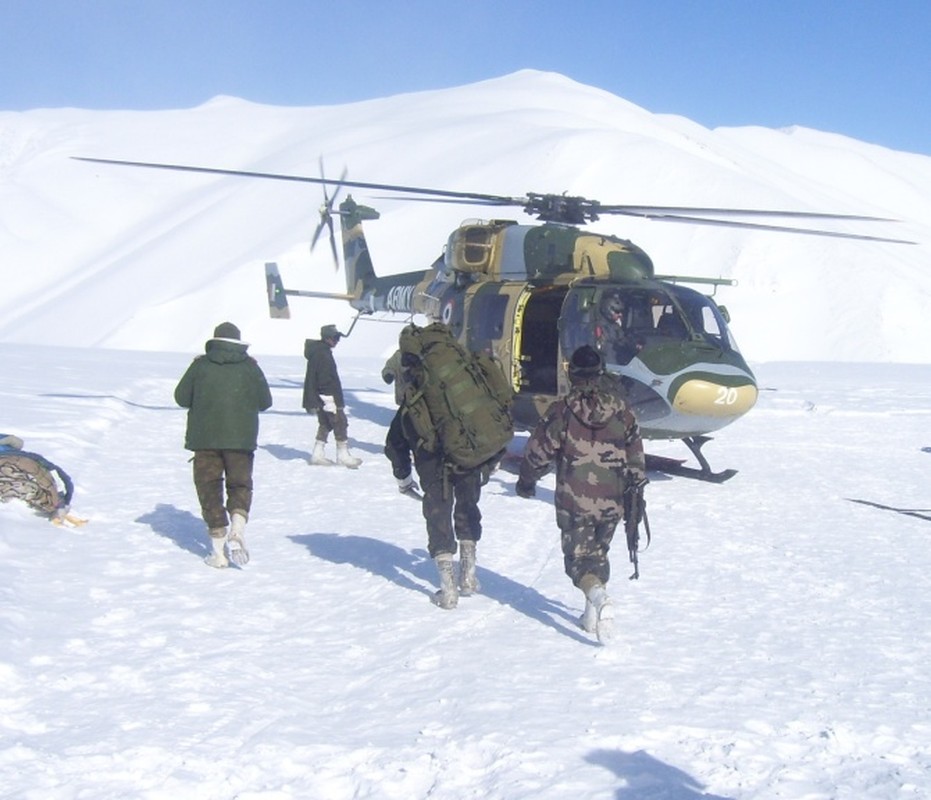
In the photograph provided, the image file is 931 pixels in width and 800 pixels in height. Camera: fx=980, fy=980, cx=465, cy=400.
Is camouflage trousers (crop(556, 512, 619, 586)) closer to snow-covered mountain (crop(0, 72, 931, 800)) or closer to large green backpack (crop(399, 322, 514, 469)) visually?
snow-covered mountain (crop(0, 72, 931, 800))

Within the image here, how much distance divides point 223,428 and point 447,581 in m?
1.88

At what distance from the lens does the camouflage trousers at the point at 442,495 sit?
6.12m

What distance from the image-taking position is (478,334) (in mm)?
12062

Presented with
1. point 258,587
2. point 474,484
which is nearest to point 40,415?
point 258,587

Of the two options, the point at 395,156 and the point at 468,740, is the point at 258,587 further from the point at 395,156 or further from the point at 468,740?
the point at 395,156

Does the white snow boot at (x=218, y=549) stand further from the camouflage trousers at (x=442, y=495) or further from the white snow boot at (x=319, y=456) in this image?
the white snow boot at (x=319, y=456)

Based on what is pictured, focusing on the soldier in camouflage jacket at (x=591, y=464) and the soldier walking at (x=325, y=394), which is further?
the soldier walking at (x=325, y=394)

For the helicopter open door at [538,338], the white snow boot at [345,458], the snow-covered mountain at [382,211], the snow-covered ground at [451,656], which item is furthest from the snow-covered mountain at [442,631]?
the snow-covered mountain at [382,211]

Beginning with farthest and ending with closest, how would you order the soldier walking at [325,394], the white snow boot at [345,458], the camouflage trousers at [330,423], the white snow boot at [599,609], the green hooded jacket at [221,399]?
the white snow boot at [345,458] < the camouflage trousers at [330,423] < the soldier walking at [325,394] < the green hooded jacket at [221,399] < the white snow boot at [599,609]

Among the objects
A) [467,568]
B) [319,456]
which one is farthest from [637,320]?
[467,568]

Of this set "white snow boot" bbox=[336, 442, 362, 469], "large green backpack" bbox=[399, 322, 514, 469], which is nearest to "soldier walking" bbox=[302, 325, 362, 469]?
"white snow boot" bbox=[336, 442, 362, 469]

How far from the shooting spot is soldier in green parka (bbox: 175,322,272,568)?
670 centimetres

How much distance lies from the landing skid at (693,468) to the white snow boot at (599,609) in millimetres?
5558

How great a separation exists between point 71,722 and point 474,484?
2.75 meters
